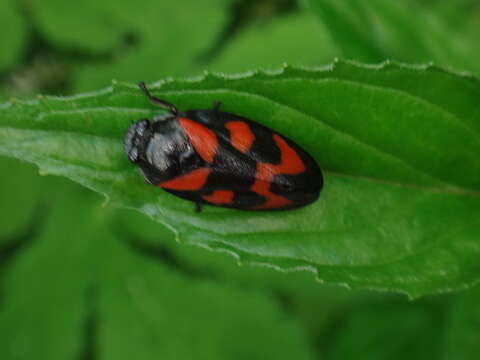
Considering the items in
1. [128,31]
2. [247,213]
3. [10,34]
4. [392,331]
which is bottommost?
[247,213]

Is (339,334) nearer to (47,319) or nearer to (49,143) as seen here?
(47,319)

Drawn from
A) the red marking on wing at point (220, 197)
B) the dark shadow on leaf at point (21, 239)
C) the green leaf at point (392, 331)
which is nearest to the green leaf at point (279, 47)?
the dark shadow on leaf at point (21, 239)

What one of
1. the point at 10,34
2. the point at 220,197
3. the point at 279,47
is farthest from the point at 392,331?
the point at 10,34

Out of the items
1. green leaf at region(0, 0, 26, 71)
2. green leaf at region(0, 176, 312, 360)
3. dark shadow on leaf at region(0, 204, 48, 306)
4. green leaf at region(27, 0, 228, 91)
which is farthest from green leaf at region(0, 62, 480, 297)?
green leaf at region(0, 0, 26, 71)

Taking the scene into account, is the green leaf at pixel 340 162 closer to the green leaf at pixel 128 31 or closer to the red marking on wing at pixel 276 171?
the red marking on wing at pixel 276 171

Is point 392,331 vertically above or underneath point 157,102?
above

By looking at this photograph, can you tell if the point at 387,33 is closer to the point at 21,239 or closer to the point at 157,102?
the point at 157,102
